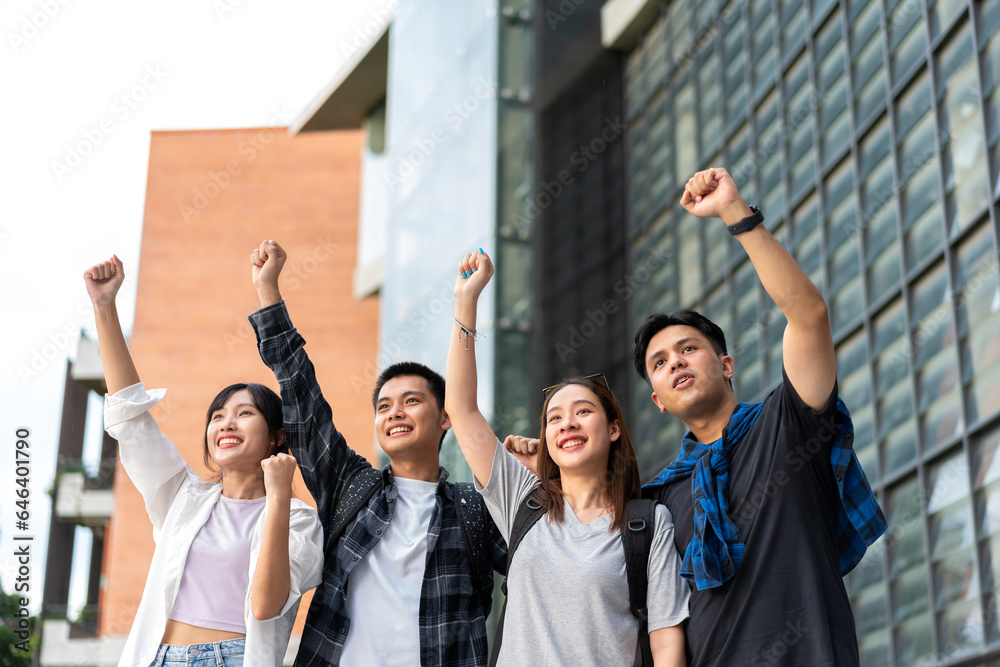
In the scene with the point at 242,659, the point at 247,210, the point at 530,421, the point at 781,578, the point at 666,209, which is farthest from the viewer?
the point at 247,210


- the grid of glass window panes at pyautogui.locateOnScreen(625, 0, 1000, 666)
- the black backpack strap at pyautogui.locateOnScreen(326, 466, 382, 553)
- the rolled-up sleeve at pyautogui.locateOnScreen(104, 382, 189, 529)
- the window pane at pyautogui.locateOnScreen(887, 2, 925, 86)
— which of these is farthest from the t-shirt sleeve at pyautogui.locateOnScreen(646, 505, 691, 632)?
the window pane at pyautogui.locateOnScreen(887, 2, 925, 86)

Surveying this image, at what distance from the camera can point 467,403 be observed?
3311 millimetres

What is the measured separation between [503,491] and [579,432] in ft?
1.04

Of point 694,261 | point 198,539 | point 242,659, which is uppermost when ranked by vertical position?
point 694,261

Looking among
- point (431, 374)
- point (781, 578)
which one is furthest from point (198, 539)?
point (781, 578)

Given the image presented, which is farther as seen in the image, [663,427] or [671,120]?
[671,120]

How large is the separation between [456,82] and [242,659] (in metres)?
12.6

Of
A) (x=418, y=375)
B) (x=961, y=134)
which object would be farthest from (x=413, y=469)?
(x=961, y=134)

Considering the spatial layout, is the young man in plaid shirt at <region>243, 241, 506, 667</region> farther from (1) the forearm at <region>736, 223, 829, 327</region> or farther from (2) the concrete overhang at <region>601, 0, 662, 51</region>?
(2) the concrete overhang at <region>601, 0, 662, 51</region>

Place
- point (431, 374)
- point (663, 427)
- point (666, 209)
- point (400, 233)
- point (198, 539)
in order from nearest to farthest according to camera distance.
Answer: point (198, 539), point (431, 374), point (663, 427), point (666, 209), point (400, 233)

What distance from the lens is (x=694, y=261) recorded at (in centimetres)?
1398

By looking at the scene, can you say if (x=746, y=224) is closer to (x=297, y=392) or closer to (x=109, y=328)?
(x=297, y=392)

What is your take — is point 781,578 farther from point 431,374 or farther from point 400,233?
point 400,233

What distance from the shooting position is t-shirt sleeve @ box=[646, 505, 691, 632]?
114 inches
